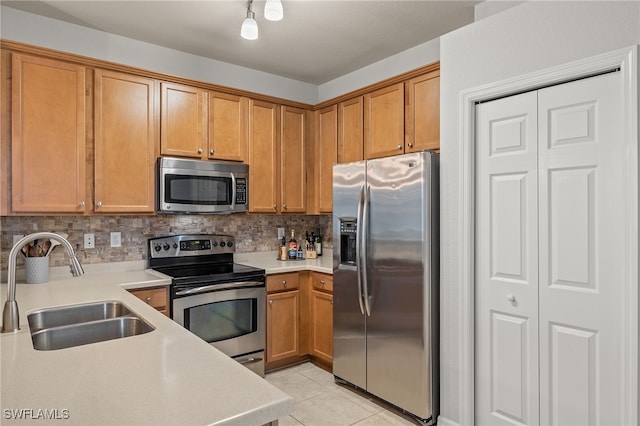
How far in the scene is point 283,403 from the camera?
3.22ft

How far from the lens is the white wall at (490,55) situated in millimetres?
1812

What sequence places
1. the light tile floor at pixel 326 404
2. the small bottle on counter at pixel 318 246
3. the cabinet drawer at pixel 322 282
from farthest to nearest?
the small bottle on counter at pixel 318 246, the cabinet drawer at pixel 322 282, the light tile floor at pixel 326 404

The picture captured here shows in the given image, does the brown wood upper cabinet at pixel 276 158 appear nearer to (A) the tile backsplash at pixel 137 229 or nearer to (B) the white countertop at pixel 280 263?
(A) the tile backsplash at pixel 137 229

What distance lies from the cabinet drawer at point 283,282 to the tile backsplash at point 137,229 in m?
0.63

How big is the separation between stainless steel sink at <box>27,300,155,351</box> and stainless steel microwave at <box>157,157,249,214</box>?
3.76 ft

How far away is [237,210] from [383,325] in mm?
1513

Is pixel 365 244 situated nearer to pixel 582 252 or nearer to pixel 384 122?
pixel 384 122

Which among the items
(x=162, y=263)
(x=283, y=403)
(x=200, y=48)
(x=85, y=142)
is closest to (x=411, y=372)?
(x=283, y=403)

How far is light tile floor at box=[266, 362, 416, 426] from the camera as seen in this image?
260 cm

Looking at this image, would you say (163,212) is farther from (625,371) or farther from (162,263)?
(625,371)

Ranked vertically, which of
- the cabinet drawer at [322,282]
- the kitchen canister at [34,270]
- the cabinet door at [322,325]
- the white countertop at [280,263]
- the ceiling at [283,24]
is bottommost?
the cabinet door at [322,325]

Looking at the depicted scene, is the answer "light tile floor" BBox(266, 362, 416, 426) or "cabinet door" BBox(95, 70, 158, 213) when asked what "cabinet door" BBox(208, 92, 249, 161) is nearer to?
"cabinet door" BBox(95, 70, 158, 213)

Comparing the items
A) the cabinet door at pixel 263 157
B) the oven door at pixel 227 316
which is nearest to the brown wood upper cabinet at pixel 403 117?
the cabinet door at pixel 263 157

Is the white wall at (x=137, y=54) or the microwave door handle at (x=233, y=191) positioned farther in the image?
the microwave door handle at (x=233, y=191)
